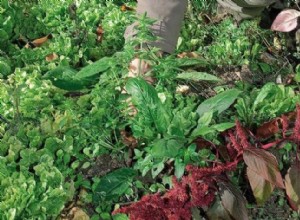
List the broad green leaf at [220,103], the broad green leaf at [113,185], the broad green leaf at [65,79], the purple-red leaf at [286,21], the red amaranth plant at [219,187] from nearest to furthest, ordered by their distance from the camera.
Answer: the red amaranth plant at [219,187], the broad green leaf at [113,185], the broad green leaf at [220,103], the broad green leaf at [65,79], the purple-red leaf at [286,21]

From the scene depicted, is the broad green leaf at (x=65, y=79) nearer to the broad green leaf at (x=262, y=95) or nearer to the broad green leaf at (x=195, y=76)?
the broad green leaf at (x=195, y=76)

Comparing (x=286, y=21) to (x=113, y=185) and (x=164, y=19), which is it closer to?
(x=164, y=19)

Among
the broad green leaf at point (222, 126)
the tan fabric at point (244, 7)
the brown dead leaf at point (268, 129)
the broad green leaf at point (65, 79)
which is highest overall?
the tan fabric at point (244, 7)

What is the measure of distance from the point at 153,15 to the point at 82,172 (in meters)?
0.70

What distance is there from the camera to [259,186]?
1976 mm

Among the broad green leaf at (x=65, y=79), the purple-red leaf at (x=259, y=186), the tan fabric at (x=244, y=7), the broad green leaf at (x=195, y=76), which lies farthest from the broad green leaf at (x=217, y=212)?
the tan fabric at (x=244, y=7)

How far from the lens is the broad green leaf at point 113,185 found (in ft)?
6.59

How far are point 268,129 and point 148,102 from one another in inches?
17.8

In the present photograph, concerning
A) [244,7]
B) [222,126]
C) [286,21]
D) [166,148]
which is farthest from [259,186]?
[244,7]

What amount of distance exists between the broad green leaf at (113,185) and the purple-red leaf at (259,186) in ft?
1.31

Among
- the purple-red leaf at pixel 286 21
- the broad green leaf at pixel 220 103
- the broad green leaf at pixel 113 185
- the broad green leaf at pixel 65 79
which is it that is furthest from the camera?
the purple-red leaf at pixel 286 21

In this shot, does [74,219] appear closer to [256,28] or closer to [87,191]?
[87,191]

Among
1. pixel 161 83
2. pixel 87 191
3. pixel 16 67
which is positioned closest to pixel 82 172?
pixel 87 191

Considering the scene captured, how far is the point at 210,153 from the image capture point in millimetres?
2074
